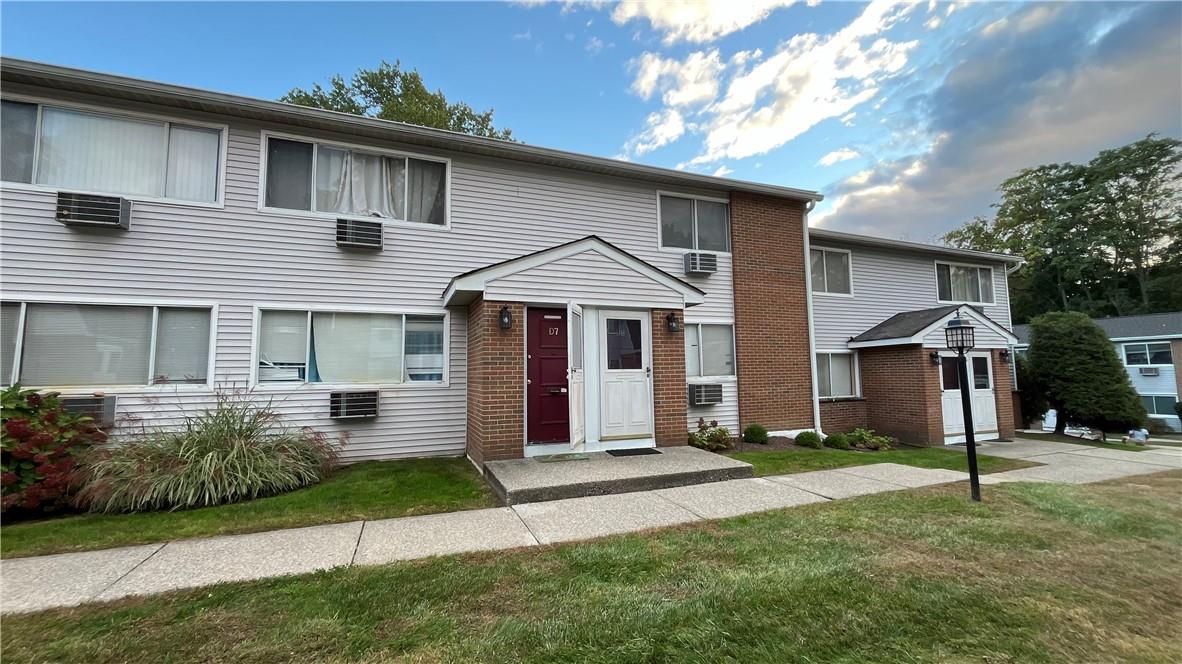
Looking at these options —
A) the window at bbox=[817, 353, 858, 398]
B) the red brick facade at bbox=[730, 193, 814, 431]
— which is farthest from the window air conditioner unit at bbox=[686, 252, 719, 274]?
the window at bbox=[817, 353, 858, 398]

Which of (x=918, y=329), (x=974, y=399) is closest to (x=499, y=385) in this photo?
(x=918, y=329)

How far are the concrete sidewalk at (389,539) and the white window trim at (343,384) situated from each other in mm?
3075

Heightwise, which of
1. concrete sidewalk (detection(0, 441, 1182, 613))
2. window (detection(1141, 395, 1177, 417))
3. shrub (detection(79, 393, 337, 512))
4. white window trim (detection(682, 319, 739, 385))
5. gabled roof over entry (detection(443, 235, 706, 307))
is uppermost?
gabled roof over entry (detection(443, 235, 706, 307))

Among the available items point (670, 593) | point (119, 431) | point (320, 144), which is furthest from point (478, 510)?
point (320, 144)

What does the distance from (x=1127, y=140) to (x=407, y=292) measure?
46.0 metres

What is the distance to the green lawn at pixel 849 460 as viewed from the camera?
714 cm

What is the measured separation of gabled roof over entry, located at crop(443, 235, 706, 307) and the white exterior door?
753cm

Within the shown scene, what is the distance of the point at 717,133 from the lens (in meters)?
14.8

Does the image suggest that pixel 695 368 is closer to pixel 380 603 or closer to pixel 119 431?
pixel 380 603

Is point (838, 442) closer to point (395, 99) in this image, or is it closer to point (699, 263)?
point (699, 263)

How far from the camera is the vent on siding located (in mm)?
5672

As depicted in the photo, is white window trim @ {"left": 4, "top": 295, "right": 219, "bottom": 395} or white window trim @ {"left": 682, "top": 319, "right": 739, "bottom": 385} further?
white window trim @ {"left": 682, "top": 319, "right": 739, "bottom": 385}

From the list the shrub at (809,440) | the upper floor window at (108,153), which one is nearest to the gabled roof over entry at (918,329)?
the shrub at (809,440)

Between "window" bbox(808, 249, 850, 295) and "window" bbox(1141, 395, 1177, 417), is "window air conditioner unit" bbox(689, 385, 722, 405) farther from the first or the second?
"window" bbox(1141, 395, 1177, 417)
